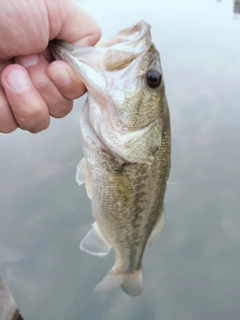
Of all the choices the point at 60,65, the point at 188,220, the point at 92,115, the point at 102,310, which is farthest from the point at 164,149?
the point at 188,220

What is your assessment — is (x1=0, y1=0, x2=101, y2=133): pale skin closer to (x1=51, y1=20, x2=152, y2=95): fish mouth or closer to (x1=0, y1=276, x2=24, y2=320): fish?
(x1=51, y1=20, x2=152, y2=95): fish mouth

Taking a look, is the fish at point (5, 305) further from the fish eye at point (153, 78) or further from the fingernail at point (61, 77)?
the fish eye at point (153, 78)

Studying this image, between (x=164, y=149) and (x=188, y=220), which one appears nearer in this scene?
(x=164, y=149)

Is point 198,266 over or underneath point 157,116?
underneath

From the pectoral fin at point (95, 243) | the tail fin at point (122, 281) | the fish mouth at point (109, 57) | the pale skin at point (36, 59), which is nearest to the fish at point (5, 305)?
the tail fin at point (122, 281)

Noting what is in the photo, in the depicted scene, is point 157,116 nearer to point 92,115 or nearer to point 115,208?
point 92,115
